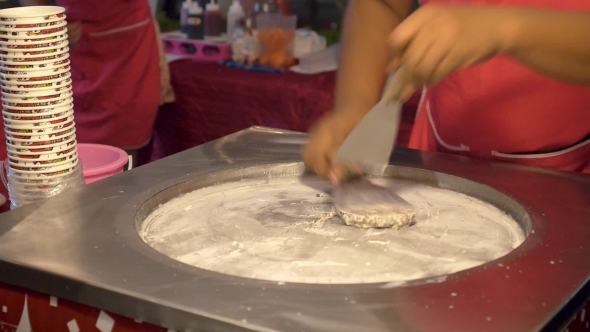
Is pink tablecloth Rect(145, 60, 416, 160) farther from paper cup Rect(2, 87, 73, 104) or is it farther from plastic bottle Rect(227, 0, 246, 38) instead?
paper cup Rect(2, 87, 73, 104)

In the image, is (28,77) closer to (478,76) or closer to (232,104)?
(478,76)

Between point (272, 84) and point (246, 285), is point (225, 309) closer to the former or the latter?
point (246, 285)

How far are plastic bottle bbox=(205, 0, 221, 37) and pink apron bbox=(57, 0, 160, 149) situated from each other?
0.48 m

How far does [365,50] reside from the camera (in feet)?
3.89

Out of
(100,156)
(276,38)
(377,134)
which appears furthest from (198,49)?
(377,134)

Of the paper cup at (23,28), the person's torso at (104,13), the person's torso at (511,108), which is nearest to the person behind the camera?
the paper cup at (23,28)

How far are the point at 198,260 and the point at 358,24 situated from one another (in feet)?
1.99

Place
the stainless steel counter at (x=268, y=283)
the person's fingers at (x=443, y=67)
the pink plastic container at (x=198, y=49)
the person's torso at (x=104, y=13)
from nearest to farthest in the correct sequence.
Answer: the stainless steel counter at (x=268, y=283), the person's fingers at (x=443, y=67), the person's torso at (x=104, y=13), the pink plastic container at (x=198, y=49)

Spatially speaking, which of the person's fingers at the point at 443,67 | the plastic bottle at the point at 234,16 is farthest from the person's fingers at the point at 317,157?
the plastic bottle at the point at 234,16

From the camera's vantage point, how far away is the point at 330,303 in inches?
23.6

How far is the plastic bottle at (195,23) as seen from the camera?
2.78m

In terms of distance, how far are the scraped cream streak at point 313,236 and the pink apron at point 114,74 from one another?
1.37 m

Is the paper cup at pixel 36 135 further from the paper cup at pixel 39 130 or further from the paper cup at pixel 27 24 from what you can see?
the paper cup at pixel 27 24

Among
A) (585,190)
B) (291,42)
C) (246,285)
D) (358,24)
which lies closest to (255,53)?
(291,42)
